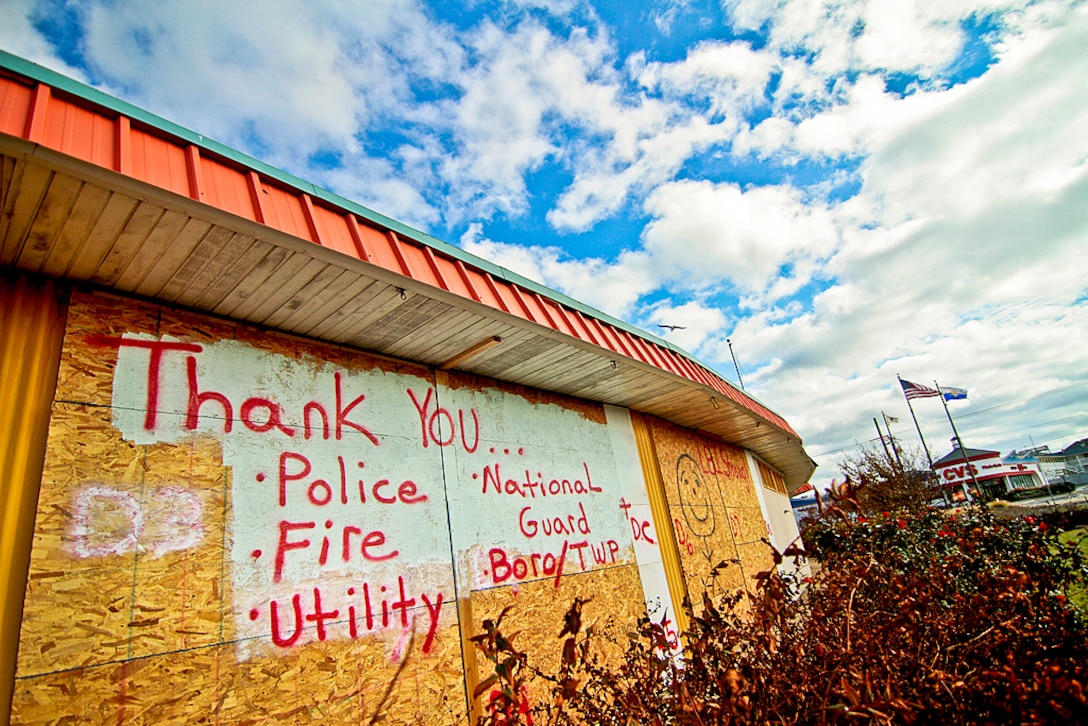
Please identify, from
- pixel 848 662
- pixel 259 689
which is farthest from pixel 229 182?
pixel 848 662

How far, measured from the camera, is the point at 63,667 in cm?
270

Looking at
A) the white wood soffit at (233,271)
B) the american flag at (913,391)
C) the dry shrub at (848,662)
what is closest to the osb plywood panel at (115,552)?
the white wood soffit at (233,271)

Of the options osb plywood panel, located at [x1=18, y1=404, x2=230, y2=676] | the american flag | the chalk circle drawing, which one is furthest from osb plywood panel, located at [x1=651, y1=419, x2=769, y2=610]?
the american flag

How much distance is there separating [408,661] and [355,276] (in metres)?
2.79

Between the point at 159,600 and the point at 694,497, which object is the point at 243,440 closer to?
the point at 159,600

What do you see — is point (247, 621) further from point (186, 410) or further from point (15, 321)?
point (15, 321)

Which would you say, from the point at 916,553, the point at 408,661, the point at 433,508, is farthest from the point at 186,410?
the point at 916,553

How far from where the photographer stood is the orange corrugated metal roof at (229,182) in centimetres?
245

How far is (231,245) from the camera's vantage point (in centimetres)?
316

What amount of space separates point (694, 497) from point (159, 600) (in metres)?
7.01

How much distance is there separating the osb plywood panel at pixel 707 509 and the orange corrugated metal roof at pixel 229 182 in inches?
154

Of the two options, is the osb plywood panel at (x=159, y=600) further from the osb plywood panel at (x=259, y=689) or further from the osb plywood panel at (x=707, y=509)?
the osb plywood panel at (x=707, y=509)

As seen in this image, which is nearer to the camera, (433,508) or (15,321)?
(15,321)

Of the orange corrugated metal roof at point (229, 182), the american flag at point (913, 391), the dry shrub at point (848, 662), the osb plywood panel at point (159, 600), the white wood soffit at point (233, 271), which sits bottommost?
the dry shrub at point (848, 662)
